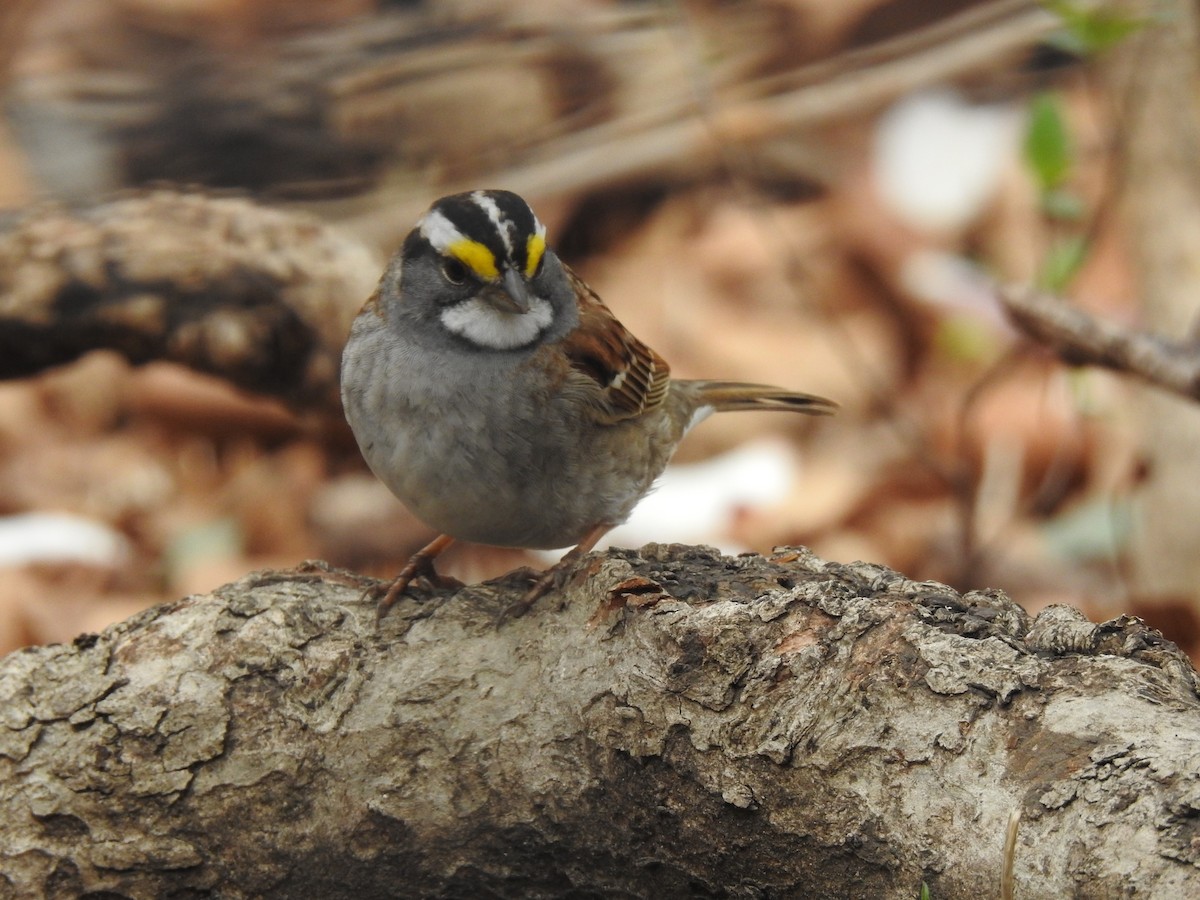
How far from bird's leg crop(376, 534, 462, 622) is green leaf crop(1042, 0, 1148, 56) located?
82.5 inches

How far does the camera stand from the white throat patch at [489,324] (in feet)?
10.4

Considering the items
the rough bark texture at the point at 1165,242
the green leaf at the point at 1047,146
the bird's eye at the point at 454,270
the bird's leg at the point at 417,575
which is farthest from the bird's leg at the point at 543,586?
the rough bark texture at the point at 1165,242

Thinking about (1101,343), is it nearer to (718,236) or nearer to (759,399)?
(759,399)

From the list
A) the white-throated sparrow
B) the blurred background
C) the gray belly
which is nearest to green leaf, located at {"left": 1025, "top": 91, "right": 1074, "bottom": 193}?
the blurred background

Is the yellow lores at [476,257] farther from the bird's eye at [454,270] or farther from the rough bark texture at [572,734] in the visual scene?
the rough bark texture at [572,734]

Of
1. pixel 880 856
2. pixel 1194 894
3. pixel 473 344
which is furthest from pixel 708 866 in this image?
pixel 473 344

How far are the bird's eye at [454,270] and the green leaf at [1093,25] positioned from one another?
1.80m

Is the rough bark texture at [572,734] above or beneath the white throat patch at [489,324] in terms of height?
beneath

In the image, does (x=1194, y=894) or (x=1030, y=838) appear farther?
(x=1030, y=838)

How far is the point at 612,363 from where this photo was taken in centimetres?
342

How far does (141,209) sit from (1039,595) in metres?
3.13

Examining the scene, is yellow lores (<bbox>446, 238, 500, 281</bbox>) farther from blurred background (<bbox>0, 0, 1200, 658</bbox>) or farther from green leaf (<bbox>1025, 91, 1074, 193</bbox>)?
green leaf (<bbox>1025, 91, 1074, 193</bbox>)

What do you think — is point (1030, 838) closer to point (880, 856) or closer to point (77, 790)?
point (880, 856)

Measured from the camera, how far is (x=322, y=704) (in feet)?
8.47
